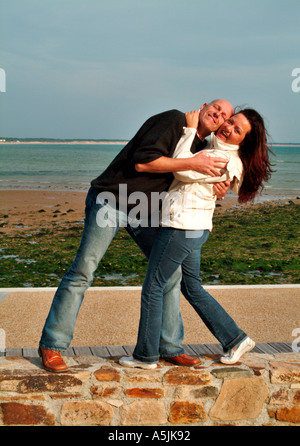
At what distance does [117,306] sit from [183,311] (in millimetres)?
632

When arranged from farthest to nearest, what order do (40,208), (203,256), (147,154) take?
(40,208) < (203,256) < (147,154)

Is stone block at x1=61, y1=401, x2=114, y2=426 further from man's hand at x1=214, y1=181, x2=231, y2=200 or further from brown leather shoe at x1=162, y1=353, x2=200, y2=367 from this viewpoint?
man's hand at x1=214, y1=181, x2=231, y2=200

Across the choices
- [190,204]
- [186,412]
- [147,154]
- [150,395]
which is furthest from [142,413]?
[147,154]

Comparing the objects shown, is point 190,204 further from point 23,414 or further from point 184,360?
point 23,414

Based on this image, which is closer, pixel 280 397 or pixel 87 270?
pixel 87 270

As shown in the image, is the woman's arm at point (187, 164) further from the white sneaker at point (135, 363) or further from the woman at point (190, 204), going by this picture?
the white sneaker at point (135, 363)

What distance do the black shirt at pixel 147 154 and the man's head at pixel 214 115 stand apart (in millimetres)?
98

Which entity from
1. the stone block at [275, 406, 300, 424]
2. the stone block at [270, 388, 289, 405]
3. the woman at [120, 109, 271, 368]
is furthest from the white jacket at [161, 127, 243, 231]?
the stone block at [275, 406, 300, 424]

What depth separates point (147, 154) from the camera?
296cm

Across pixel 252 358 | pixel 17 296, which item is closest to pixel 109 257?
pixel 17 296

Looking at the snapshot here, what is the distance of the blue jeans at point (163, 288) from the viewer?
10.3 feet

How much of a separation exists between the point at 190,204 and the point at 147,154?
1.25 feet

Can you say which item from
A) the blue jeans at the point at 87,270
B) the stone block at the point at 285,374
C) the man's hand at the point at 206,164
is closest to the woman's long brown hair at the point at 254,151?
the man's hand at the point at 206,164

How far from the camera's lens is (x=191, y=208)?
3.11 meters
